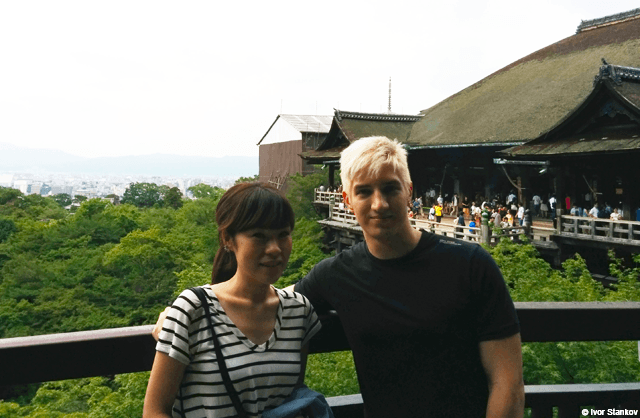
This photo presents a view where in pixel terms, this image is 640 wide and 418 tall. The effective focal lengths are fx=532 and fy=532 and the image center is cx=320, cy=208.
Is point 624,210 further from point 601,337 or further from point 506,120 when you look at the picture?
point 601,337

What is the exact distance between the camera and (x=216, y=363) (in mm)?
1536

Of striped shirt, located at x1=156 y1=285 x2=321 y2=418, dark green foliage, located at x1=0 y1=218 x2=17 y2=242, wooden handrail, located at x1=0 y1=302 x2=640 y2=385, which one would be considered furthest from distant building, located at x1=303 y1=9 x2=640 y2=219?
dark green foliage, located at x1=0 y1=218 x2=17 y2=242

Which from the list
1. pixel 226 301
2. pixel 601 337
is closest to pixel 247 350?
pixel 226 301

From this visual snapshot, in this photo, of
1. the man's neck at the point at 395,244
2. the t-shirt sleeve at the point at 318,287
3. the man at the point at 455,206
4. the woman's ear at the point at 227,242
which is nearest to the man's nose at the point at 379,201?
the man's neck at the point at 395,244

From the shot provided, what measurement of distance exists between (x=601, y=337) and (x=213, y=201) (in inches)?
1268

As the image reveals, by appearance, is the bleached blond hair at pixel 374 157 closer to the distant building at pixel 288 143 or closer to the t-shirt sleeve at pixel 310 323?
the t-shirt sleeve at pixel 310 323

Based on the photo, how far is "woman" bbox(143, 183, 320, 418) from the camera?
1.52m

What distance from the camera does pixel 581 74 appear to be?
1909 centimetres

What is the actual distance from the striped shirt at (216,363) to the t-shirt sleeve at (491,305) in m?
0.63

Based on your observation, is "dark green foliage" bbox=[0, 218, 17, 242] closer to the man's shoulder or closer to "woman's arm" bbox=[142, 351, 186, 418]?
the man's shoulder

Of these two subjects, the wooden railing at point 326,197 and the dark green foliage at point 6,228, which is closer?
the wooden railing at point 326,197

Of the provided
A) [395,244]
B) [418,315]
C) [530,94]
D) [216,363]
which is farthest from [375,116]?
[216,363]

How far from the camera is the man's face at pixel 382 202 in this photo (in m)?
1.85

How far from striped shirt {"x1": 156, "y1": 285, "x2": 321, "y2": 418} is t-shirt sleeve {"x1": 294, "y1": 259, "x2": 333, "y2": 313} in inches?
15.0
